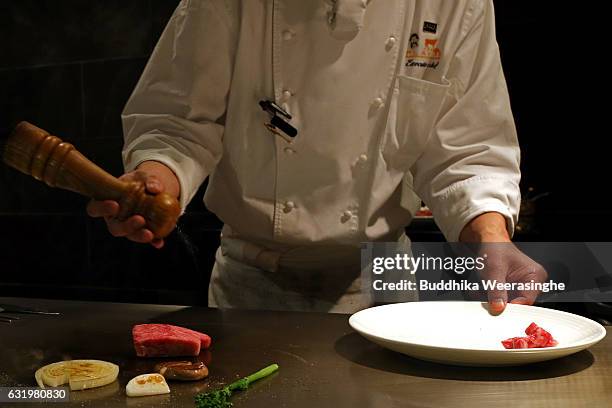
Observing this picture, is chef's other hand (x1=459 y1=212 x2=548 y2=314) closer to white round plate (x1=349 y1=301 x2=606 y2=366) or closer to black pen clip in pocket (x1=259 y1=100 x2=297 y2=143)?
white round plate (x1=349 y1=301 x2=606 y2=366)

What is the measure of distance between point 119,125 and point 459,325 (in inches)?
122

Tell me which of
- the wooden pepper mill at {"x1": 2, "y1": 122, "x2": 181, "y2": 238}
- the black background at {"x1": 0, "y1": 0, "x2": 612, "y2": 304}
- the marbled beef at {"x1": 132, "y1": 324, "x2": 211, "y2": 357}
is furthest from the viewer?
the black background at {"x1": 0, "y1": 0, "x2": 612, "y2": 304}

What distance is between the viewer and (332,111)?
1.69 meters

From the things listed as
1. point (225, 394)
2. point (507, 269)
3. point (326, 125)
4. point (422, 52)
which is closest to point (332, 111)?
point (326, 125)

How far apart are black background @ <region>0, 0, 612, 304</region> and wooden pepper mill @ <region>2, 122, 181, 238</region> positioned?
207 cm

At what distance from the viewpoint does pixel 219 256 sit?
1.95 metres

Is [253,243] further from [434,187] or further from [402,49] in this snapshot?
[402,49]

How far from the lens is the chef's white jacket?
1646 mm

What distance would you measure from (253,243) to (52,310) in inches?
20.1

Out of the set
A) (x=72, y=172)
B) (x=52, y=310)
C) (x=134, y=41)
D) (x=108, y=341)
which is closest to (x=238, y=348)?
(x=108, y=341)

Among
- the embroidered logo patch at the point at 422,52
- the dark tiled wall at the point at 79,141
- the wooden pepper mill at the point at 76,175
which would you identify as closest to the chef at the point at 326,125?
the embroidered logo patch at the point at 422,52

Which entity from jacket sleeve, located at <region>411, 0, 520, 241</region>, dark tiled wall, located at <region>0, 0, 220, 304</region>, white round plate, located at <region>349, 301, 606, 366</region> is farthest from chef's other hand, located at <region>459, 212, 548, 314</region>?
dark tiled wall, located at <region>0, 0, 220, 304</region>

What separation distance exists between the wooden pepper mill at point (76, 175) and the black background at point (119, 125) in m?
2.07

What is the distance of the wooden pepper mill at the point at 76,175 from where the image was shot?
1065mm
